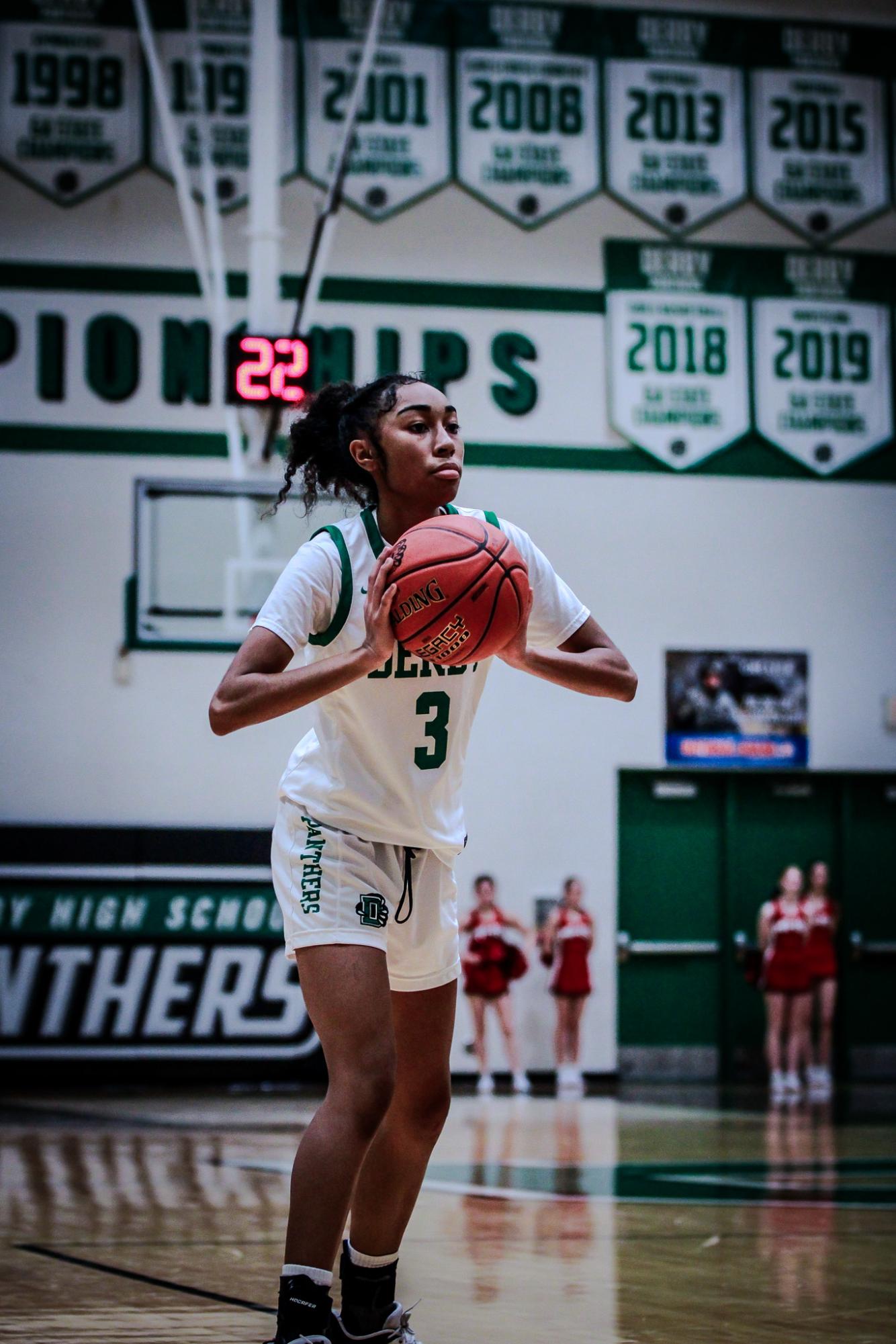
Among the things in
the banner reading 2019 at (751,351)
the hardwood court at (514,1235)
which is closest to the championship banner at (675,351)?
the banner reading 2019 at (751,351)

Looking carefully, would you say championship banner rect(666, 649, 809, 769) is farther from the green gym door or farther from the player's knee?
the player's knee

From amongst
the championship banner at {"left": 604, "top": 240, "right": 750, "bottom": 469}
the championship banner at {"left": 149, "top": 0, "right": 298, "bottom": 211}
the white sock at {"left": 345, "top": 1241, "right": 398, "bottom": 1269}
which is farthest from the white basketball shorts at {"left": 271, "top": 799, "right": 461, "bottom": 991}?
the championship banner at {"left": 149, "top": 0, "right": 298, "bottom": 211}

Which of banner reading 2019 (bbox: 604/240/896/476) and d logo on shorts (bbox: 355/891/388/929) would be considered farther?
banner reading 2019 (bbox: 604/240/896/476)

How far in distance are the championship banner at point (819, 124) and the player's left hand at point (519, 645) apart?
14.0 m

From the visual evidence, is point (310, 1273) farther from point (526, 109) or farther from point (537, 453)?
point (526, 109)

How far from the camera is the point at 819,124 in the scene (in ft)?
54.3

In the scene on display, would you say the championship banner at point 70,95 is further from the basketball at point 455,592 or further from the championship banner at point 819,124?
the basketball at point 455,592

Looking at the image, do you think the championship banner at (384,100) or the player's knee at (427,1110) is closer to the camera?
the player's knee at (427,1110)

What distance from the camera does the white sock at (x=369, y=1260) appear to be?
11.3ft

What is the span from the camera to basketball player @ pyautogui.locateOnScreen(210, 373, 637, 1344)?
10.3 ft

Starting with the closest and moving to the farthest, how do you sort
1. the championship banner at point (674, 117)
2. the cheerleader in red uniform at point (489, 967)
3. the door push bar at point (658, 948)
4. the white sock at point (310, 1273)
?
the white sock at point (310, 1273), the cheerleader in red uniform at point (489, 967), the door push bar at point (658, 948), the championship banner at point (674, 117)

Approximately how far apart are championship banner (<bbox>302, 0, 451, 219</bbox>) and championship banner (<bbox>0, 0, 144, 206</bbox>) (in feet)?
5.29

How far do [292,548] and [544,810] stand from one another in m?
4.02

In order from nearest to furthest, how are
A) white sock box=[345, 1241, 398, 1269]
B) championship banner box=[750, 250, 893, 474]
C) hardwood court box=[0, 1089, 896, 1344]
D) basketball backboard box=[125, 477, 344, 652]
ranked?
white sock box=[345, 1241, 398, 1269] < hardwood court box=[0, 1089, 896, 1344] < basketball backboard box=[125, 477, 344, 652] < championship banner box=[750, 250, 893, 474]
